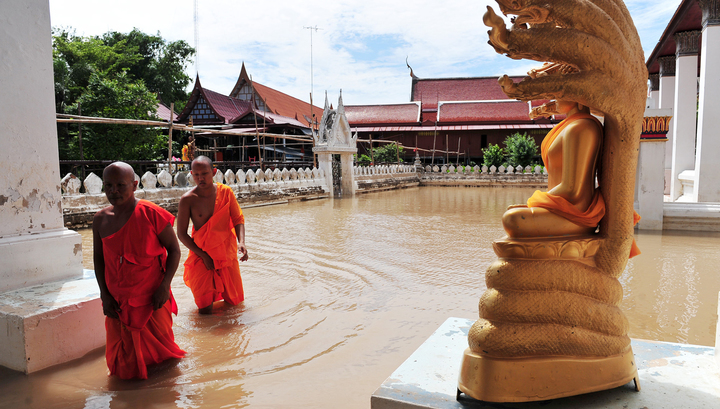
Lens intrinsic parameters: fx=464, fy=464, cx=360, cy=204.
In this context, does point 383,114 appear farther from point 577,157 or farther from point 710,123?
point 577,157

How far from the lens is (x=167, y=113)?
22375 mm

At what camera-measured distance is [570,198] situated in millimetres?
1629

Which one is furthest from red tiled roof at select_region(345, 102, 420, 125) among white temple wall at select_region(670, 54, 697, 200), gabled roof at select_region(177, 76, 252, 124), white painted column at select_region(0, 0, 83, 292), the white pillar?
white painted column at select_region(0, 0, 83, 292)

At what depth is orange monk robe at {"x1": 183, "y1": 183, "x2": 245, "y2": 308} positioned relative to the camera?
11.8 ft

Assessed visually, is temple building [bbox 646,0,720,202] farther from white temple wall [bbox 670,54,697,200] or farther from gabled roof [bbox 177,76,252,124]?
gabled roof [bbox 177,76,252,124]

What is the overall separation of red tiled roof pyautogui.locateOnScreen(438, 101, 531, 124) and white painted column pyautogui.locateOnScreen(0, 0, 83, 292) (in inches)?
1001

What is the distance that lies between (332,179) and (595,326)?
13872 mm

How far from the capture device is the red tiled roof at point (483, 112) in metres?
26.3

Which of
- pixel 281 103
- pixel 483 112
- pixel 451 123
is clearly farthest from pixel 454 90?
pixel 281 103

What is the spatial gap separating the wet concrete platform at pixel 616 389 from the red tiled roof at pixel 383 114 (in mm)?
26372

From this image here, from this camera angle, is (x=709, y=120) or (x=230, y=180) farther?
(x=230, y=180)

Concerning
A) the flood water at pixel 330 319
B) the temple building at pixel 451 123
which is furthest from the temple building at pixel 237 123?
the flood water at pixel 330 319

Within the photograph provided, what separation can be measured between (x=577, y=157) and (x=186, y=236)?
2.89 meters

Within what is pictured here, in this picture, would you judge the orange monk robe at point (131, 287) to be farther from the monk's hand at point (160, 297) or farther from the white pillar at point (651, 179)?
the white pillar at point (651, 179)
